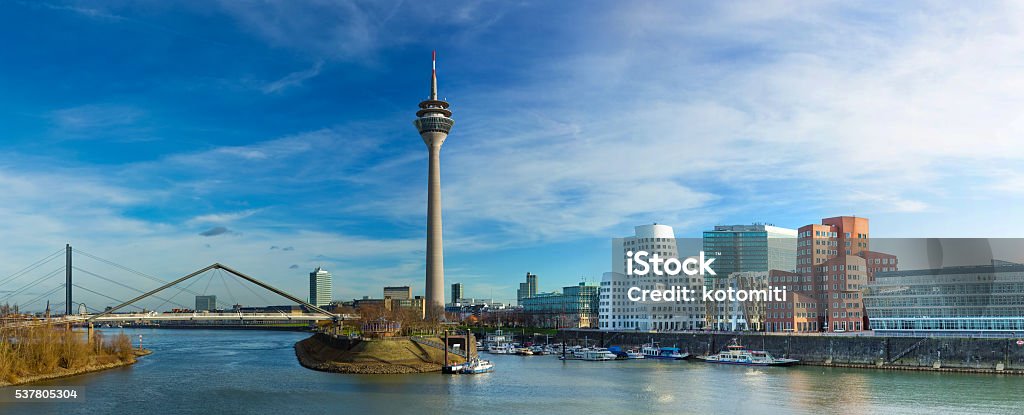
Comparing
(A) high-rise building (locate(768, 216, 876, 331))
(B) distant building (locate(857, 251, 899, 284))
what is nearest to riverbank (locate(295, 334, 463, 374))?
(A) high-rise building (locate(768, 216, 876, 331))

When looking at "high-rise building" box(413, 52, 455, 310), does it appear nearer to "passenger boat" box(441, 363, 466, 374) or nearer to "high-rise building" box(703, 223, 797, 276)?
"high-rise building" box(703, 223, 797, 276)

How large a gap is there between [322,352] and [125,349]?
692 inches

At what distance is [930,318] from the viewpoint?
260ft

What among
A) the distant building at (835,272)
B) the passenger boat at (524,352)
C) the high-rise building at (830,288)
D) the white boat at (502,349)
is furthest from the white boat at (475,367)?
the distant building at (835,272)

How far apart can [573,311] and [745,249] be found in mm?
40747

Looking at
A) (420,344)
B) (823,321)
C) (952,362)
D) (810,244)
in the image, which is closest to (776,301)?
(823,321)

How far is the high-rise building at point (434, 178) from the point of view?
479ft

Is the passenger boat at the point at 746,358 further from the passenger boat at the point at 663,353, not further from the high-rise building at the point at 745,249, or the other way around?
the high-rise building at the point at 745,249

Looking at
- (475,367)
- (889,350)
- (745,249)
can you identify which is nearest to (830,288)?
(889,350)

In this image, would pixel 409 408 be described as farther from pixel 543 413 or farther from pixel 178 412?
pixel 178 412

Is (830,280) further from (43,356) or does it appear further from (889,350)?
(43,356)

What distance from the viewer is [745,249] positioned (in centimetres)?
16912

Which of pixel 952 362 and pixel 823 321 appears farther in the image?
pixel 823 321

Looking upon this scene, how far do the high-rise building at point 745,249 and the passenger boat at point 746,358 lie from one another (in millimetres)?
90504
